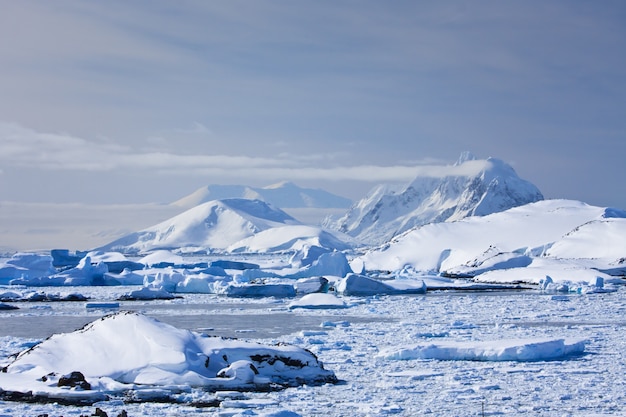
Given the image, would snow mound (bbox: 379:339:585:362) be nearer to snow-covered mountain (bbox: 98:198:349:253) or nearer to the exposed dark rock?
the exposed dark rock

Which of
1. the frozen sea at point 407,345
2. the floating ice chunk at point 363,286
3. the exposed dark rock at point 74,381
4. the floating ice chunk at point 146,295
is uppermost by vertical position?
the exposed dark rock at point 74,381

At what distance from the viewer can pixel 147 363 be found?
10156mm

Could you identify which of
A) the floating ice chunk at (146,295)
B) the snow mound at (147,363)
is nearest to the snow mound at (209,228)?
the floating ice chunk at (146,295)

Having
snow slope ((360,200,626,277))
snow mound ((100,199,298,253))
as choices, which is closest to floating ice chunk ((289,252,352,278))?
snow slope ((360,200,626,277))

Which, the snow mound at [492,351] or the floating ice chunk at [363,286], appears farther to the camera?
the floating ice chunk at [363,286]

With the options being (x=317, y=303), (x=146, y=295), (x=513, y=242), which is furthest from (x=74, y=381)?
(x=513, y=242)

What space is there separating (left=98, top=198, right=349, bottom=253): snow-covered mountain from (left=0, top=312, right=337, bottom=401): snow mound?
116 m

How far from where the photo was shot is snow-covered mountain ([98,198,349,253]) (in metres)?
134

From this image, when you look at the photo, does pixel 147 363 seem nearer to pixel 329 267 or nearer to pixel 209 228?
pixel 329 267

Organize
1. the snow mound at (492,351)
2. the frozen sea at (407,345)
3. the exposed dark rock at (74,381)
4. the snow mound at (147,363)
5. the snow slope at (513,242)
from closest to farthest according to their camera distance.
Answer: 1. the frozen sea at (407,345)
2. the exposed dark rock at (74,381)
3. the snow mound at (147,363)
4. the snow mound at (492,351)
5. the snow slope at (513,242)

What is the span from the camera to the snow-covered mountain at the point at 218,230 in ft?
440

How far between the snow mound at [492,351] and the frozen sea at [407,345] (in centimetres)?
22

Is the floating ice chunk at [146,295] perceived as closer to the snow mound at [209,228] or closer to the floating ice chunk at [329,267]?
the floating ice chunk at [329,267]

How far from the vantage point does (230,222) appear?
510 ft
